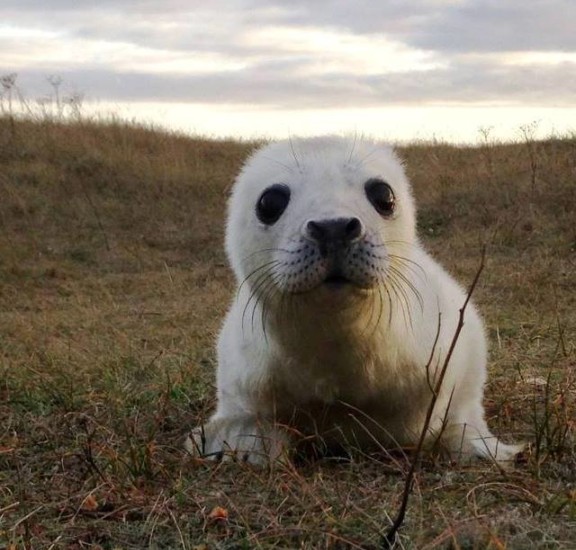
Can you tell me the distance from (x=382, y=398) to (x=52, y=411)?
1.65 meters

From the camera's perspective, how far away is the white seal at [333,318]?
2814 millimetres

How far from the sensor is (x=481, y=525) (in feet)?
7.64

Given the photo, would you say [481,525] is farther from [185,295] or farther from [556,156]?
[556,156]

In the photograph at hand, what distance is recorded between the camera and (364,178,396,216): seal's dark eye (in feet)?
10.2

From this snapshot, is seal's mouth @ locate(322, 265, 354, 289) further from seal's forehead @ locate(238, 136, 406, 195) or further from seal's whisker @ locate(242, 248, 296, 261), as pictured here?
seal's forehead @ locate(238, 136, 406, 195)

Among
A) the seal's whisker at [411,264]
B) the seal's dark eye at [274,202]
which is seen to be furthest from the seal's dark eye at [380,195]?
the seal's dark eye at [274,202]

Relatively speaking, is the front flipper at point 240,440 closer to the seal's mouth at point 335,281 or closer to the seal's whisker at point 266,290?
the seal's whisker at point 266,290

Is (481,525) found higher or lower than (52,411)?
higher

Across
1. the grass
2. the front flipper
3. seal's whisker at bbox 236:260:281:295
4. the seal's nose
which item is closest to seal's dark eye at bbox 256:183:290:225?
seal's whisker at bbox 236:260:281:295

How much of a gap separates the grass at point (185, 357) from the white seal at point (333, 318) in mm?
159

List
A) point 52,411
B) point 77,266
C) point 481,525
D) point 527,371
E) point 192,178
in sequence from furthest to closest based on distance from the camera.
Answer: point 192,178 < point 77,266 < point 527,371 < point 52,411 < point 481,525

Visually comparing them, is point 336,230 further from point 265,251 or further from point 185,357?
point 185,357

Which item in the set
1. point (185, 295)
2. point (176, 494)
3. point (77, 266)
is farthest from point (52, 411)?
point (77, 266)

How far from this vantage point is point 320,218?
2754 mm
